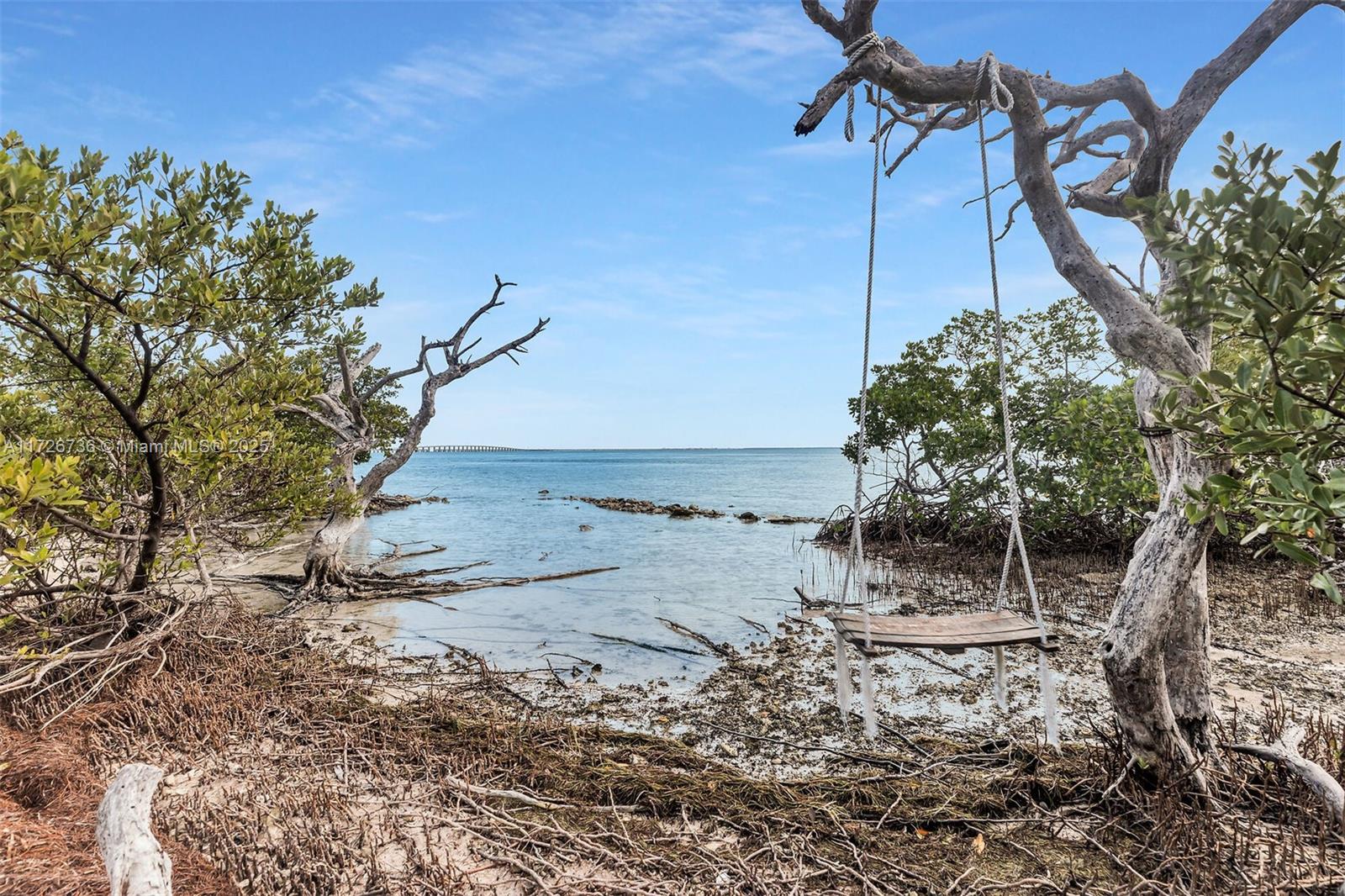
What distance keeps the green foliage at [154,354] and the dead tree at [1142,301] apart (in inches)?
146

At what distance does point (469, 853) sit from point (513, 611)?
20.4 ft

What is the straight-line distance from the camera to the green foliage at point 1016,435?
10.3 meters

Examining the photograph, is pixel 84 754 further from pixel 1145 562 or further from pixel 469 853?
pixel 1145 562

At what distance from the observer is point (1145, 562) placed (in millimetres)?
3795

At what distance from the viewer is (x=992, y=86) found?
3.72 m

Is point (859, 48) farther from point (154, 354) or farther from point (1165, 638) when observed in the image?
point (154, 354)

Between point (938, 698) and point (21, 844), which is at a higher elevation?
point (21, 844)

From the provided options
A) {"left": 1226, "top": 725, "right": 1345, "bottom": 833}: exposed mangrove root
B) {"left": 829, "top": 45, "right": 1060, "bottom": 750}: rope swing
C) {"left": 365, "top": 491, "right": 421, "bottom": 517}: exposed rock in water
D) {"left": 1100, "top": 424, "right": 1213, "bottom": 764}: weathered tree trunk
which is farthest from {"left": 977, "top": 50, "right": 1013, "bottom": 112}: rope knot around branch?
{"left": 365, "top": 491, "right": 421, "bottom": 517}: exposed rock in water

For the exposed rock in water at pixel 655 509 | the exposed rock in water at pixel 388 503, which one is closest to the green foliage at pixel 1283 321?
the exposed rock in water at pixel 655 509

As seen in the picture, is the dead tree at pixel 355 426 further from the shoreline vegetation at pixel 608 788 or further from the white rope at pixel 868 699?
the white rope at pixel 868 699

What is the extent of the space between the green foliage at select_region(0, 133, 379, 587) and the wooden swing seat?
4121 millimetres

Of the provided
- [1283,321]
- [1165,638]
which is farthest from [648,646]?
[1283,321]

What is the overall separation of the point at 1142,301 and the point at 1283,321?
86.1 inches

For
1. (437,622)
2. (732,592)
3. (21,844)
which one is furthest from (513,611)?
(21,844)
